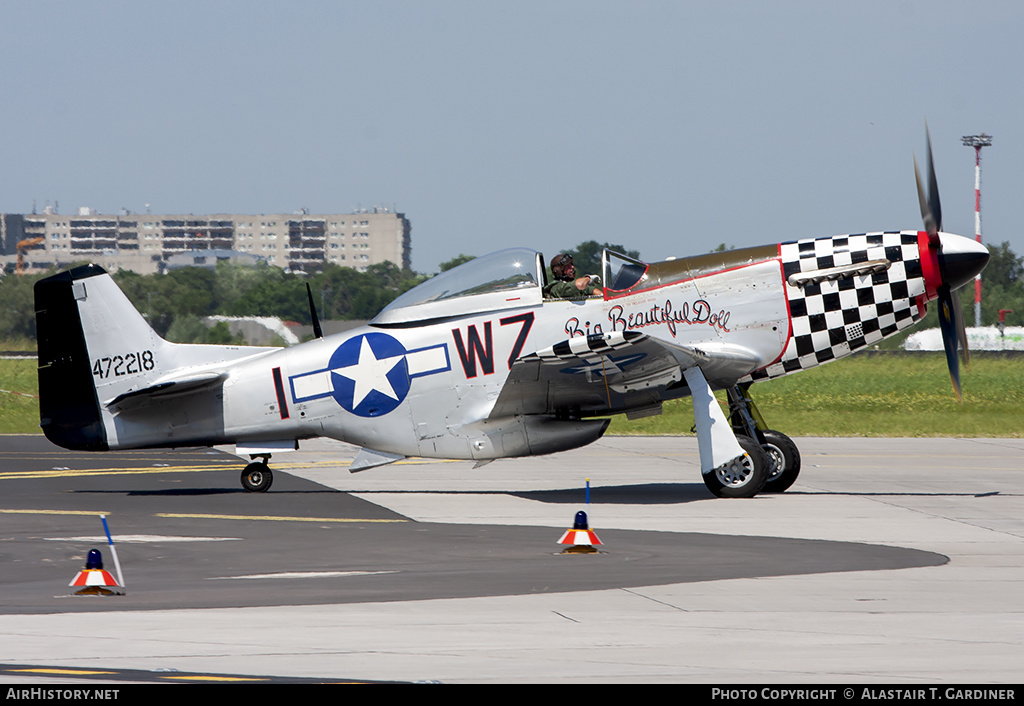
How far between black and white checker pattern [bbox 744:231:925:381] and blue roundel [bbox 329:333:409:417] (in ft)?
15.9

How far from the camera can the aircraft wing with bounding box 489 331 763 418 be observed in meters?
12.9

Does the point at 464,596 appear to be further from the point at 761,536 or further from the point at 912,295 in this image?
the point at 912,295

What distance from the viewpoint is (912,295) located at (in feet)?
45.8

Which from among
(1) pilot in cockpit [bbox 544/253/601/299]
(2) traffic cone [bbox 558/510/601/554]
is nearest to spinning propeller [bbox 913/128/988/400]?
(1) pilot in cockpit [bbox 544/253/601/299]

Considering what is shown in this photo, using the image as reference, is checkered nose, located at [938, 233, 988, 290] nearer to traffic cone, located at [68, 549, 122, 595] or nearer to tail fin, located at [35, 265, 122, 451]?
traffic cone, located at [68, 549, 122, 595]

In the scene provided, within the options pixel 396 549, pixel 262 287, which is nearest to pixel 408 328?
pixel 396 549

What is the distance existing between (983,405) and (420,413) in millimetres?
24582

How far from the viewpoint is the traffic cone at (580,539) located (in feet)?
33.3

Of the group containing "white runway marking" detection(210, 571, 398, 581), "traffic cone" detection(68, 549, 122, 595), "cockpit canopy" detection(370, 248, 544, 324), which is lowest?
"white runway marking" detection(210, 571, 398, 581)

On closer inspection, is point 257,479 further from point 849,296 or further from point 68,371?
point 849,296

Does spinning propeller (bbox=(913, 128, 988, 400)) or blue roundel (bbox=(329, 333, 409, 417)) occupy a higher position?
spinning propeller (bbox=(913, 128, 988, 400))

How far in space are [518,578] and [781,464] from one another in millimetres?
6917

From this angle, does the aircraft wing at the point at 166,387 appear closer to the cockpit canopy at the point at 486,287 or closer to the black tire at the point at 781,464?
the cockpit canopy at the point at 486,287

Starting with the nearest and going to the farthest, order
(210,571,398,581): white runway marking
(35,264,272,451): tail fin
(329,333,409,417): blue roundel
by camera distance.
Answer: (210,571,398,581): white runway marking < (329,333,409,417): blue roundel < (35,264,272,451): tail fin
